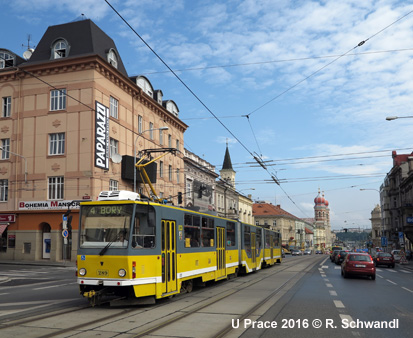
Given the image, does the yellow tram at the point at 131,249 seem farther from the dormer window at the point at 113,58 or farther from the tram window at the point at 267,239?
the dormer window at the point at 113,58

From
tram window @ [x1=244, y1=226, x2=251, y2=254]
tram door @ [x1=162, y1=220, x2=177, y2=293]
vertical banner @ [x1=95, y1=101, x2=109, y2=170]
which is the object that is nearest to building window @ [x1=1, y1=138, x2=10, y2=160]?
vertical banner @ [x1=95, y1=101, x2=109, y2=170]

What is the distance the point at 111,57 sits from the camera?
129ft

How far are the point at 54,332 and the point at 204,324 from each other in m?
A: 2.96

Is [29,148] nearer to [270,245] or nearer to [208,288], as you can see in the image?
[270,245]

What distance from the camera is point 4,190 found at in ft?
124

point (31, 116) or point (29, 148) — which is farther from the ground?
point (31, 116)

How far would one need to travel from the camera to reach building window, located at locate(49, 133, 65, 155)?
119 ft

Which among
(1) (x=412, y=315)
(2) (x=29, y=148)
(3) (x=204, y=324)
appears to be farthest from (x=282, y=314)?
(2) (x=29, y=148)

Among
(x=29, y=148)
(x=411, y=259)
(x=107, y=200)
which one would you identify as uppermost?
(x=29, y=148)

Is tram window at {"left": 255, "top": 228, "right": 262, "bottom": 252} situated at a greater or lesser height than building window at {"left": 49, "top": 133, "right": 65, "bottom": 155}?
lesser

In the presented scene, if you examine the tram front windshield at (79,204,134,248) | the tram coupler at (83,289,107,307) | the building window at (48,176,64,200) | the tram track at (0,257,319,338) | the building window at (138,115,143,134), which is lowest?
the tram track at (0,257,319,338)

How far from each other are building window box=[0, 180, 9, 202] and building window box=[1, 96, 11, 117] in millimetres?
5819

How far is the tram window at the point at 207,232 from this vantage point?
16.5 meters

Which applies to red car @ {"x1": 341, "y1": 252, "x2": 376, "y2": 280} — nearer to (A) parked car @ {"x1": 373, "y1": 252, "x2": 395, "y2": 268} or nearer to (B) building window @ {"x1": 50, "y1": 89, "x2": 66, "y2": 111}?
(A) parked car @ {"x1": 373, "y1": 252, "x2": 395, "y2": 268}
